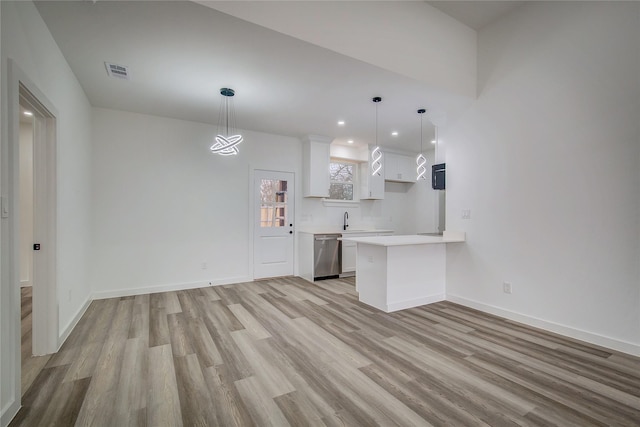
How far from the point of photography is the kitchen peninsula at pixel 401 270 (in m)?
3.67

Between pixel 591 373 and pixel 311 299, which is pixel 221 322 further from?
pixel 591 373

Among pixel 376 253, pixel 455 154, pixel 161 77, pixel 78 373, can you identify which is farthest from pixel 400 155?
pixel 78 373

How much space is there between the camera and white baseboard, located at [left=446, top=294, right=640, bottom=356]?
2.59 metres

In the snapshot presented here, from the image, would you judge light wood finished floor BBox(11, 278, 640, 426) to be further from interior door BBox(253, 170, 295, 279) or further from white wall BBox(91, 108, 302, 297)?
interior door BBox(253, 170, 295, 279)

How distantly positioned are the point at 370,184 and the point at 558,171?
3715 mm

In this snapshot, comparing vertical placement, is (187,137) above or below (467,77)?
below

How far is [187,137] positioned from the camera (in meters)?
4.82

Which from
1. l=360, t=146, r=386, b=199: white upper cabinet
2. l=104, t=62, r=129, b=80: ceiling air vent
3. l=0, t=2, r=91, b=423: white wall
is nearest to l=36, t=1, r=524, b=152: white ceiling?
l=104, t=62, r=129, b=80: ceiling air vent

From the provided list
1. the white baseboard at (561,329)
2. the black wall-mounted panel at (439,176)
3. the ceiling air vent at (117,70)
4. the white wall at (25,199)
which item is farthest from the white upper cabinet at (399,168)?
the white wall at (25,199)

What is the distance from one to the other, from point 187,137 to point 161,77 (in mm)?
1658

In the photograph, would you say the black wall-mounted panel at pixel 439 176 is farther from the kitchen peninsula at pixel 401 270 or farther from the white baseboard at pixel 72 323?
the white baseboard at pixel 72 323

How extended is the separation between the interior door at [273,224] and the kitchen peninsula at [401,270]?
6.47ft

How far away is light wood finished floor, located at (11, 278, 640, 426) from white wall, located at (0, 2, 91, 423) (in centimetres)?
37

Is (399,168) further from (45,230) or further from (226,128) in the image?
(45,230)
